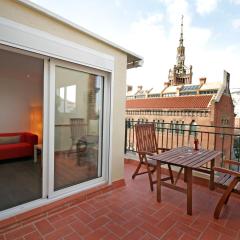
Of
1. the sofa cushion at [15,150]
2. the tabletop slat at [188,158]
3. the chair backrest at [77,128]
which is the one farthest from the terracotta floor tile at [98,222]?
the sofa cushion at [15,150]

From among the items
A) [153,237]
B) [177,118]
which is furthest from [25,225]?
[177,118]

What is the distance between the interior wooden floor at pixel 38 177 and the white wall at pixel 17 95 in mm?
2317

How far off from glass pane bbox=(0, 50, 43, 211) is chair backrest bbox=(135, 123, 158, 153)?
199cm

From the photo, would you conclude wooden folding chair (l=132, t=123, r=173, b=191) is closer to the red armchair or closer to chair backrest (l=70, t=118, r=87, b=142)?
chair backrest (l=70, t=118, r=87, b=142)

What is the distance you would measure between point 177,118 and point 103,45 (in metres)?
17.5

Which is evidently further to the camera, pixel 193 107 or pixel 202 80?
pixel 202 80

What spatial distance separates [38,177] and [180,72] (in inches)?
1204

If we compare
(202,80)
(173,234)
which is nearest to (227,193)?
(173,234)

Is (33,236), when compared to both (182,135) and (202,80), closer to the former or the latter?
(182,135)

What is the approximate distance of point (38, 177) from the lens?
11.6 feet

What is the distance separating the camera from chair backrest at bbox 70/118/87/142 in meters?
2.64

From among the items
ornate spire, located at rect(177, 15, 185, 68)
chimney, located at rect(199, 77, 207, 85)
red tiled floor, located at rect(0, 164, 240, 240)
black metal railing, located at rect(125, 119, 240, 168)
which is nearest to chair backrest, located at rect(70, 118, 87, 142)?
red tiled floor, located at rect(0, 164, 240, 240)

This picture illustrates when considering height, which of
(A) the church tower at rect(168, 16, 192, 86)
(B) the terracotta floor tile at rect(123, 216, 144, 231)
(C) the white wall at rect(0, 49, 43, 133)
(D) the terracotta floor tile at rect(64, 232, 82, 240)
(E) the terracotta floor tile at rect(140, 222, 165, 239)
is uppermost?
(A) the church tower at rect(168, 16, 192, 86)

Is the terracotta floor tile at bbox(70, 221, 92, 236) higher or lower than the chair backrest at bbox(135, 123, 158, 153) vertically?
lower
